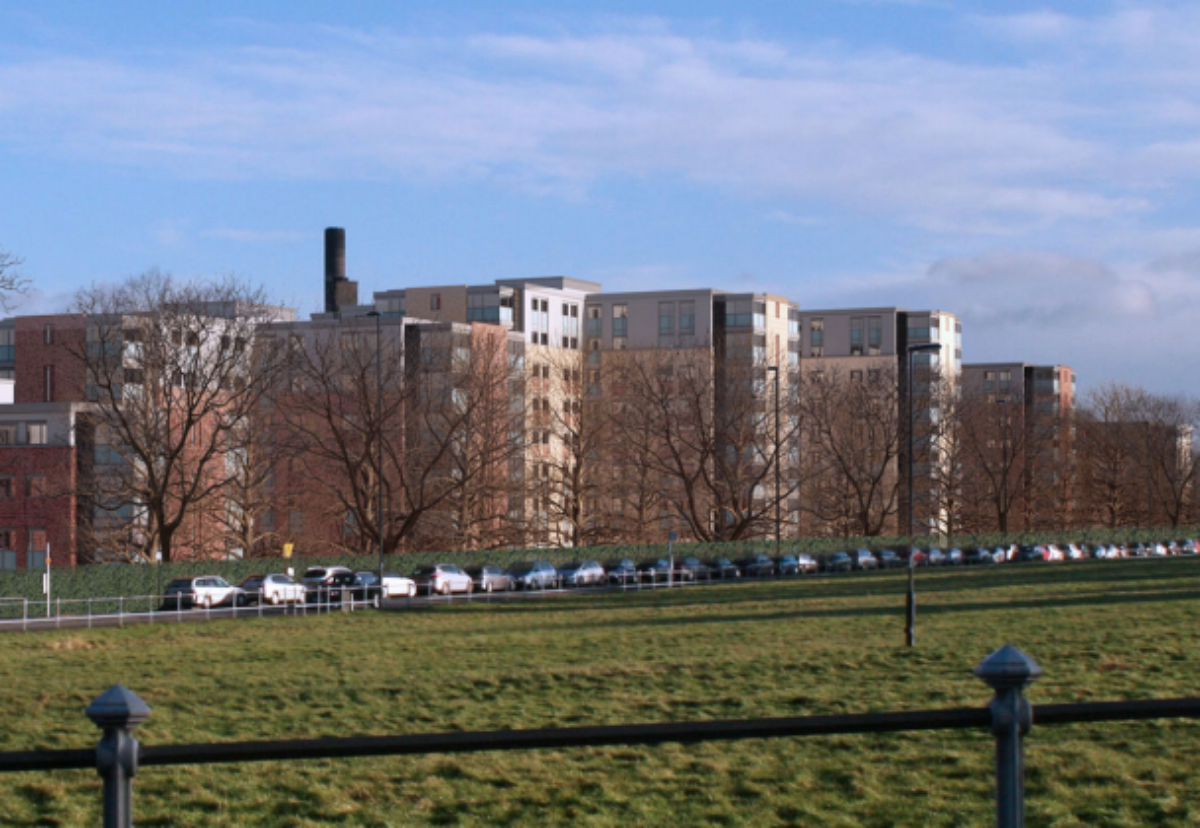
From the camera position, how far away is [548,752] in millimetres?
14992

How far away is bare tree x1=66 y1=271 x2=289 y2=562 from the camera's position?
217ft

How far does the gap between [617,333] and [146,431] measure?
76.0 meters

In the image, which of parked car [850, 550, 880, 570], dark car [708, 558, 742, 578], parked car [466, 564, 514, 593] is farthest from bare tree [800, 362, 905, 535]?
parked car [466, 564, 514, 593]

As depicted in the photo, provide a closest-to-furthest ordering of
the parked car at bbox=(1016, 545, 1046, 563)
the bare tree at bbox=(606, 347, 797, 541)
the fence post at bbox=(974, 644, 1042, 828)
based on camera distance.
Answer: the fence post at bbox=(974, 644, 1042, 828), the bare tree at bbox=(606, 347, 797, 541), the parked car at bbox=(1016, 545, 1046, 563)

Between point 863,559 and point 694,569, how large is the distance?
1690 centimetres

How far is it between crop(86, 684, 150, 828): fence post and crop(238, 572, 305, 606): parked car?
53.5 meters

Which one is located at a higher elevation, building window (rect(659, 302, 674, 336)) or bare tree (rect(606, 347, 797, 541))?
building window (rect(659, 302, 674, 336))

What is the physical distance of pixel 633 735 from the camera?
4.71m

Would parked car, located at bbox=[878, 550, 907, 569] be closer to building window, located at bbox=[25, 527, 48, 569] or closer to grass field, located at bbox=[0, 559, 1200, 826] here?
grass field, located at bbox=[0, 559, 1200, 826]

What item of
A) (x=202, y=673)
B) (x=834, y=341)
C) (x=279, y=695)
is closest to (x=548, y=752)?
(x=279, y=695)

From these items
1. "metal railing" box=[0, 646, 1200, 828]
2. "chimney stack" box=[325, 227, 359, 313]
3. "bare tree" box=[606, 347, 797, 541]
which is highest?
"chimney stack" box=[325, 227, 359, 313]

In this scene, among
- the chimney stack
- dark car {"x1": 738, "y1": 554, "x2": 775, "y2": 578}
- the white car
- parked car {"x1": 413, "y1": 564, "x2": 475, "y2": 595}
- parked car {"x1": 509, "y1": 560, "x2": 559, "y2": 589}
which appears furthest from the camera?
the chimney stack

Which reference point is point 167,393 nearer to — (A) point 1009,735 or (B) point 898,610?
(B) point 898,610

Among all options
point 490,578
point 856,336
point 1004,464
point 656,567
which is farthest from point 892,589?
point 856,336
